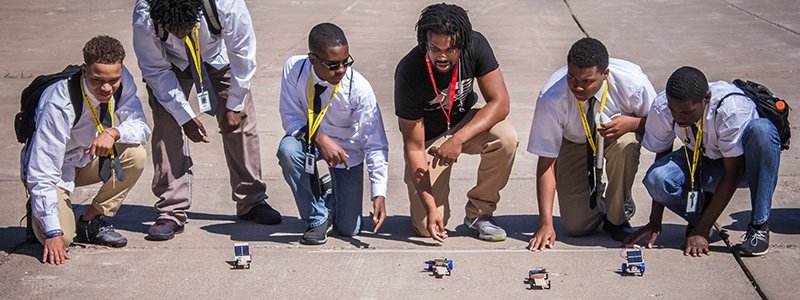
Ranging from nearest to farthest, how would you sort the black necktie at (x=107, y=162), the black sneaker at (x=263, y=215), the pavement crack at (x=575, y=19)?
the black necktie at (x=107, y=162) → the black sneaker at (x=263, y=215) → the pavement crack at (x=575, y=19)

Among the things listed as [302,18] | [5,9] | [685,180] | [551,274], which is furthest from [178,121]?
[5,9]

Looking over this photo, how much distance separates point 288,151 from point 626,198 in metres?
1.89

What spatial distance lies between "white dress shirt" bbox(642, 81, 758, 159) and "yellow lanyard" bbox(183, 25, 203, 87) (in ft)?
8.16

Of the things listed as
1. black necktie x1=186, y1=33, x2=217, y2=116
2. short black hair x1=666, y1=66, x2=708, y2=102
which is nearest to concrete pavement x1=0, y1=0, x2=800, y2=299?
black necktie x1=186, y1=33, x2=217, y2=116

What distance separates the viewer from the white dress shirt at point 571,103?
19.8 feet

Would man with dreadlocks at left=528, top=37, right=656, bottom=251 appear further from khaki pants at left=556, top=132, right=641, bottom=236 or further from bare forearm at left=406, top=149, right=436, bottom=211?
bare forearm at left=406, top=149, right=436, bottom=211

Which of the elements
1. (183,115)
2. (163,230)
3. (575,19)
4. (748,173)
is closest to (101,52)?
(183,115)

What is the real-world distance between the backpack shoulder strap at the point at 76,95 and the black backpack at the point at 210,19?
0.50m

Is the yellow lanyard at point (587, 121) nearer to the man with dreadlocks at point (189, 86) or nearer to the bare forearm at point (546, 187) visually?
the bare forearm at point (546, 187)

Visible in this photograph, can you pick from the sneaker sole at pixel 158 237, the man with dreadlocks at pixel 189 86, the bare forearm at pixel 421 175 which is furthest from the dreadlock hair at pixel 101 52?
the bare forearm at pixel 421 175

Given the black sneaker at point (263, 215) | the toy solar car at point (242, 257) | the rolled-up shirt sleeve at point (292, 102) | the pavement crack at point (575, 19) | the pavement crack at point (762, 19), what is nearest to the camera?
the toy solar car at point (242, 257)

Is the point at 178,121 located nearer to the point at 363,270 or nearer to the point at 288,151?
the point at 288,151

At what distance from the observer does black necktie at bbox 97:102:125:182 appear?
5.99 meters

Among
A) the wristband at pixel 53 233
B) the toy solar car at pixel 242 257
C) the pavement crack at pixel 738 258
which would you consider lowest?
the pavement crack at pixel 738 258
